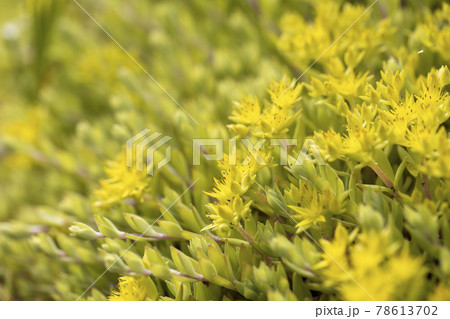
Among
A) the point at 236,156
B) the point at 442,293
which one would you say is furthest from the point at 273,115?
the point at 442,293

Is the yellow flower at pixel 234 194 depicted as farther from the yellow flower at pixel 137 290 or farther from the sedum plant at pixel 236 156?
the yellow flower at pixel 137 290

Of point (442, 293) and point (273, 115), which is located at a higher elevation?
point (273, 115)

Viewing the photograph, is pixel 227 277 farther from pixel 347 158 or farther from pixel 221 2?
pixel 221 2

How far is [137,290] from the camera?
0.63 m

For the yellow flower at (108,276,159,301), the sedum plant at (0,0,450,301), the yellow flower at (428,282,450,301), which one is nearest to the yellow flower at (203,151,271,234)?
the sedum plant at (0,0,450,301)

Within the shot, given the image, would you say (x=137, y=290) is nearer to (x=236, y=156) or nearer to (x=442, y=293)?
(x=236, y=156)

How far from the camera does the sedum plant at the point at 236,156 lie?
55 centimetres

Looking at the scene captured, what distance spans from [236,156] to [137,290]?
26cm

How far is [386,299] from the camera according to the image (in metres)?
0.49

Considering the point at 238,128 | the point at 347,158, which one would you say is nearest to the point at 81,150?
the point at 238,128

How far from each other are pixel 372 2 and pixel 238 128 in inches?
17.9

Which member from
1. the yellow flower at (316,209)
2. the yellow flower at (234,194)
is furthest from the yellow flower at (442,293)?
the yellow flower at (234,194)

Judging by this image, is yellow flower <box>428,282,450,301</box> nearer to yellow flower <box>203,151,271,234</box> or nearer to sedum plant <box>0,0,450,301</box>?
sedum plant <box>0,0,450,301</box>

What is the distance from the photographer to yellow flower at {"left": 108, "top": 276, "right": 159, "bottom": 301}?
24.7 inches
